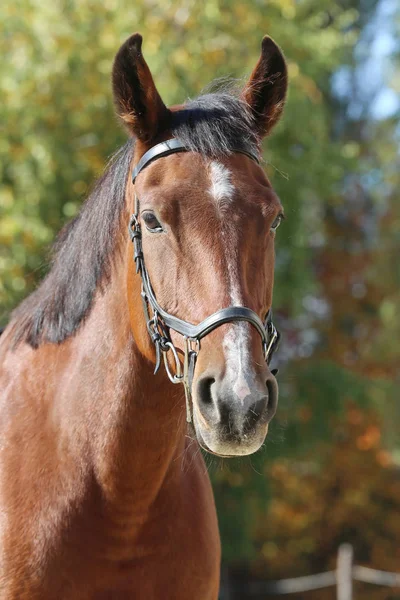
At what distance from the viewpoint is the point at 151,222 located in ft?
9.05

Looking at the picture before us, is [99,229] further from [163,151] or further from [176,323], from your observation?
[176,323]

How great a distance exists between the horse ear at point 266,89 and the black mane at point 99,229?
0.12 metres

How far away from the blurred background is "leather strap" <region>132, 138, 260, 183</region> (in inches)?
161

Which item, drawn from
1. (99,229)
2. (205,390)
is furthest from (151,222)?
(205,390)

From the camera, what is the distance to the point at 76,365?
3184 mm

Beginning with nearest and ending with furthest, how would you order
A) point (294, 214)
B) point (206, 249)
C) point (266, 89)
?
point (206, 249), point (266, 89), point (294, 214)

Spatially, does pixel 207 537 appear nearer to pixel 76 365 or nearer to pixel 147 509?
pixel 147 509

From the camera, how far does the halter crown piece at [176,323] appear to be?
8.21 ft

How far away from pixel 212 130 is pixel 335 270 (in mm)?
15020

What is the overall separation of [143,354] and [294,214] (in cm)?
961

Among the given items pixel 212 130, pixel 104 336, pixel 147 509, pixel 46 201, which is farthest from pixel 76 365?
pixel 46 201

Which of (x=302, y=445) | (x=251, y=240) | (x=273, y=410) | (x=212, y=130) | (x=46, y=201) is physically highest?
(x=212, y=130)

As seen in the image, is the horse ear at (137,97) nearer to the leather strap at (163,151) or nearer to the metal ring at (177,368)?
the leather strap at (163,151)

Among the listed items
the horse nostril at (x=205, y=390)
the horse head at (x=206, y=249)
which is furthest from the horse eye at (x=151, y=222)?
the horse nostril at (x=205, y=390)
